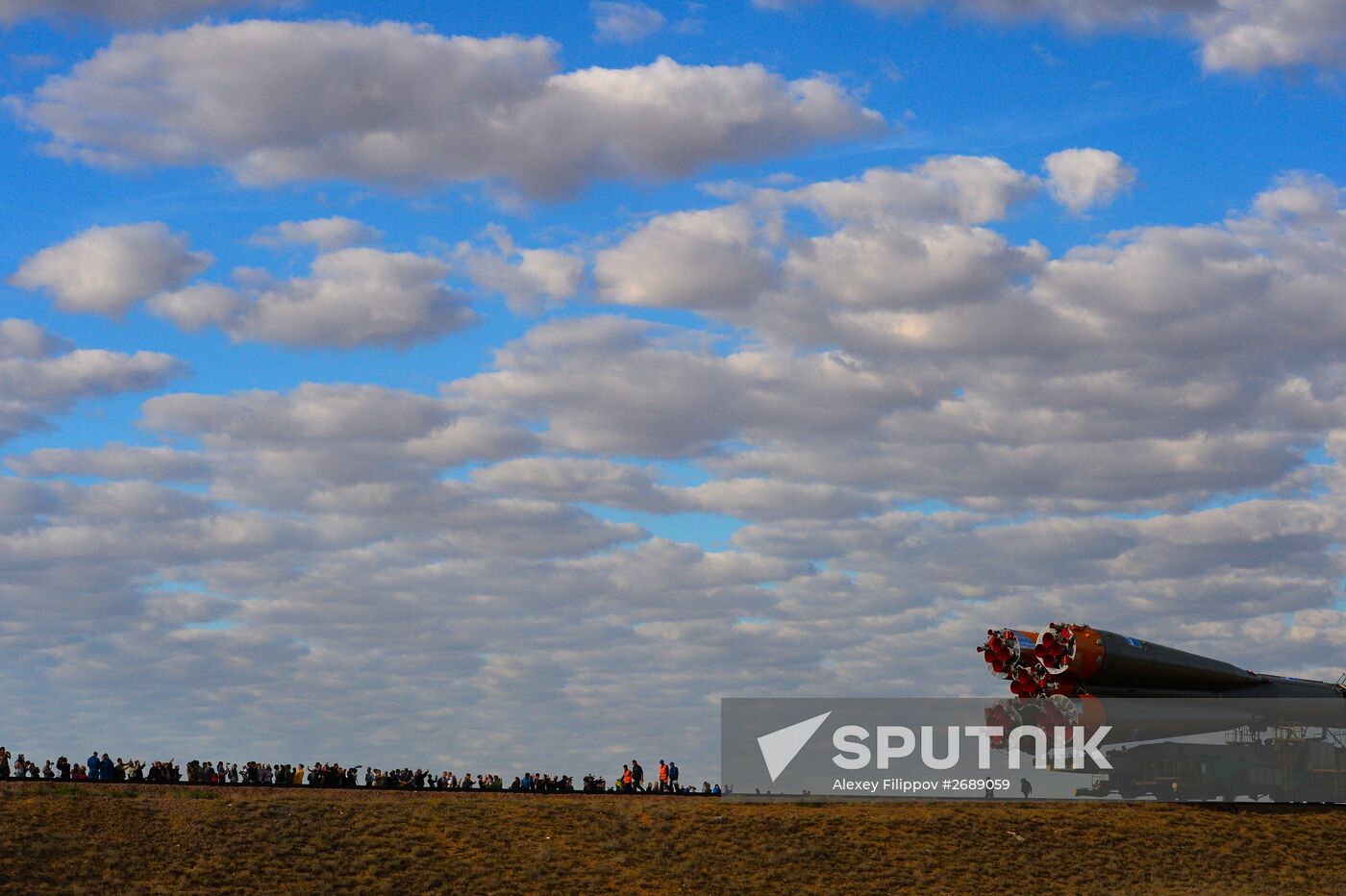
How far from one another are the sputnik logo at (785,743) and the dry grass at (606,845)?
1172 mm

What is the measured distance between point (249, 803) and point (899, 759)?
18.1 m

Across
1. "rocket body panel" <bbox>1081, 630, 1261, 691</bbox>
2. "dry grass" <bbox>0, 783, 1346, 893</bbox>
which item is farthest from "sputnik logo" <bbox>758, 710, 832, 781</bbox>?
"rocket body panel" <bbox>1081, 630, 1261, 691</bbox>

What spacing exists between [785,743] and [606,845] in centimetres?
750

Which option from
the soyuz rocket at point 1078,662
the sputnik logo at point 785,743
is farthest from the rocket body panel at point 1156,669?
the sputnik logo at point 785,743

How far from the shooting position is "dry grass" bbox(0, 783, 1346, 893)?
3069 cm

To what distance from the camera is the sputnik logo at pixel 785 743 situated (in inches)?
1555

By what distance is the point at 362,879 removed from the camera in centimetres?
3077

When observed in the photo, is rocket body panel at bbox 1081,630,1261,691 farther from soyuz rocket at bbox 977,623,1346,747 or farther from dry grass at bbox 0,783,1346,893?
dry grass at bbox 0,783,1346,893

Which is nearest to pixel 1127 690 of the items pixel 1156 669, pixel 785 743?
pixel 1156 669

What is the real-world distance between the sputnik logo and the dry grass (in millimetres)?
1172

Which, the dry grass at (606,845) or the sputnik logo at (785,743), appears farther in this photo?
the sputnik logo at (785,743)

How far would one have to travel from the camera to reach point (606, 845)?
34094mm

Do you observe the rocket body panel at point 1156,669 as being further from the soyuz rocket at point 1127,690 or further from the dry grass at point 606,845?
the dry grass at point 606,845

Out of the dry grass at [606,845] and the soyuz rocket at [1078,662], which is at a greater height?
the soyuz rocket at [1078,662]
